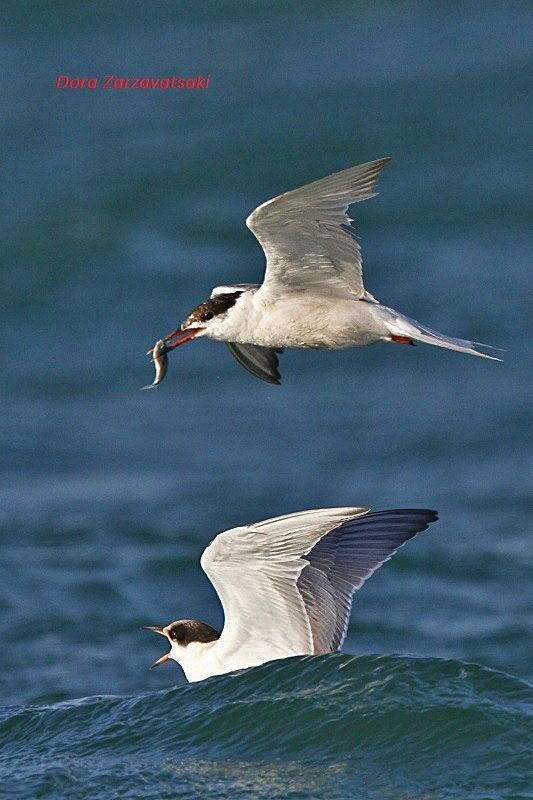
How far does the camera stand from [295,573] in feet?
34.0

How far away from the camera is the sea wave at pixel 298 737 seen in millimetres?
10031

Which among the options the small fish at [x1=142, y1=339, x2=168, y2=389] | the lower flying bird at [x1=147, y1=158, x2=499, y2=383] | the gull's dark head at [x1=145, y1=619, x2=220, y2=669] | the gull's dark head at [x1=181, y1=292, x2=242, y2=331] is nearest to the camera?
the lower flying bird at [x1=147, y1=158, x2=499, y2=383]

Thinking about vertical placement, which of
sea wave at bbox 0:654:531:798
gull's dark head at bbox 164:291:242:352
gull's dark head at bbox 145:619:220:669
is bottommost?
sea wave at bbox 0:654:531:798

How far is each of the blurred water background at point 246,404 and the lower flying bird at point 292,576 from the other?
1.14ft

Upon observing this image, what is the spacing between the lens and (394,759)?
1027 centimetres

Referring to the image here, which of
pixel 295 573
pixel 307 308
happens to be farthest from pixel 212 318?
pixel 295 573

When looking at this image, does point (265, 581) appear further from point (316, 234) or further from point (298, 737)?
point (316, 234)

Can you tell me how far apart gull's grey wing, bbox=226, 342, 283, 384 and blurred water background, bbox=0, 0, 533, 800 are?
2027 millimetres

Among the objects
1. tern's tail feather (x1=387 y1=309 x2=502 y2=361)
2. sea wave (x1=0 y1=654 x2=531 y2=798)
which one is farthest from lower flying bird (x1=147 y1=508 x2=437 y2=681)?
tern's tail feather (x1=387 y1=309 x2=502 y2=361)

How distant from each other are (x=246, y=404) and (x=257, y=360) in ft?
21.6

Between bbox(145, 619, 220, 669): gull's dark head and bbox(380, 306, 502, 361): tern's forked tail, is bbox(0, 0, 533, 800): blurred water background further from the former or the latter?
bbox(380, 306, 502, 361): tern's forked tail

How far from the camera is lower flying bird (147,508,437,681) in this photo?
33.0ft

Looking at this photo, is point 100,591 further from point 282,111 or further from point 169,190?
Answer: point 282,111

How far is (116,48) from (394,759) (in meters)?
14.7
